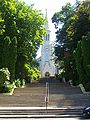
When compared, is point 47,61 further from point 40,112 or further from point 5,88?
point 40,112

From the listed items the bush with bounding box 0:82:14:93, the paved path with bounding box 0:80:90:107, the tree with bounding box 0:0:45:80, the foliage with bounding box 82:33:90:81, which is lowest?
the paved path with bounding box 0:80:90:107

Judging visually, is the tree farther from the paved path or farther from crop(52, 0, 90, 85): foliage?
the paved path

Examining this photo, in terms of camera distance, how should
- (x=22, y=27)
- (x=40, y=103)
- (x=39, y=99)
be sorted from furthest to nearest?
1. (x=22, y=27)
2. (x=39, y=99)
3. (x=40, y=103)

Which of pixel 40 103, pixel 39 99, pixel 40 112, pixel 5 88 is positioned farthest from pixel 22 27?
pixel 40 112

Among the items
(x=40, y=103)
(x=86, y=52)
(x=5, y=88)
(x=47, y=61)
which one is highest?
(x=86, y=52)

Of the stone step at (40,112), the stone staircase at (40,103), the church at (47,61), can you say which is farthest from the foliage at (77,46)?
the church at (47,61)

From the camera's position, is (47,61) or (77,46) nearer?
(77,46)

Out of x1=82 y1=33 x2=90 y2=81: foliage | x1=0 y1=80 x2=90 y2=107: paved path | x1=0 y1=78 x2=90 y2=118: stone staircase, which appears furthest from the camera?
x1=82 y1=33 x2=90 y2=81: foliage

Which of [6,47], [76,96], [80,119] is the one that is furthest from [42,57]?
[80,119]

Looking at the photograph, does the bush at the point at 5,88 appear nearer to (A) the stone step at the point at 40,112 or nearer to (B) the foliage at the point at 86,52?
(B) the foliage at the point at 86,52

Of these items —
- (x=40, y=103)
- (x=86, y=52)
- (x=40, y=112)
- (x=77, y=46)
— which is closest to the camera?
(x=40, y=112)

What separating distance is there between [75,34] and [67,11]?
20.9 m

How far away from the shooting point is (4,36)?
4728cm

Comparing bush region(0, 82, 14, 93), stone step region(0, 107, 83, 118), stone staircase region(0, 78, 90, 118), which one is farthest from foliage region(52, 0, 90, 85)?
stone step region(0, 107, 83, 118)
